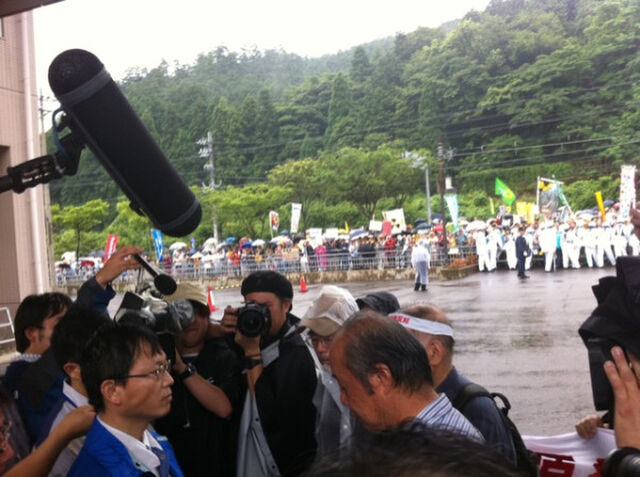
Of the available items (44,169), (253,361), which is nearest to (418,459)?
(253,361)

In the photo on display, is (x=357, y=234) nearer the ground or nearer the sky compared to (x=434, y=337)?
nearer the sky

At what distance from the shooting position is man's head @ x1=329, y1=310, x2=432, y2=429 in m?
1.23

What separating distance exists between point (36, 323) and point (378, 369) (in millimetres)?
1294

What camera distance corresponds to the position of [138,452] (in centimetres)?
137

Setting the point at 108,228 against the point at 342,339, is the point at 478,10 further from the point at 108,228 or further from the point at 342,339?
the point at 342,339

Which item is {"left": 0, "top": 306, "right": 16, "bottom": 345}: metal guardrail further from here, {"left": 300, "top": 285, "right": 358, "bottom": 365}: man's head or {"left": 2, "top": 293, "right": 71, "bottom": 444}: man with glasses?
{"left": 300, "top": 285, "right": 358, "bottom": 365}: man's head

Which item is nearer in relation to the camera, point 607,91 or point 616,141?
point 607,91

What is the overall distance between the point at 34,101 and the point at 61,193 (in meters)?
7.85

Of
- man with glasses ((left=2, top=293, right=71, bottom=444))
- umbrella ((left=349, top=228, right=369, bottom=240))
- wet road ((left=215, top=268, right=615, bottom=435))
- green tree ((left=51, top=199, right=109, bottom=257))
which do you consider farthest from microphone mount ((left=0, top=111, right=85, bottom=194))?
umbrella ((left=349, top=228, right=369, bottom=240))

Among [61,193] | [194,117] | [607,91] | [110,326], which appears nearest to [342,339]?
[110,326]

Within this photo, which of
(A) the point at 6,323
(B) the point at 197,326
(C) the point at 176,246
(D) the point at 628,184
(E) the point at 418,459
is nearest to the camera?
(E) the point at 418,459

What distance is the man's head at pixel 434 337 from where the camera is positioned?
167 centimetres

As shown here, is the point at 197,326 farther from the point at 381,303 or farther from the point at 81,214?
the point at 81,214

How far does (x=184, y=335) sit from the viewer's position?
7.00 feet
